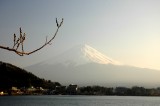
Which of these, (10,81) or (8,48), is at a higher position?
(10,81)

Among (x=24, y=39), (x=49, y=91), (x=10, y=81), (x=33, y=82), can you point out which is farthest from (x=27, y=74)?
(x=24, y=39)

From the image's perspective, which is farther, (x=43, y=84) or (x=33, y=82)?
(x=43, y=84)

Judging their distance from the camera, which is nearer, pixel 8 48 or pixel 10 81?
pixel 8 48

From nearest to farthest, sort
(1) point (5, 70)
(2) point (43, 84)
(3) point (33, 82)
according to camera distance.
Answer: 1. (1) point (5, 70)
2. (3) point (33, 82)
3. (2) point (43, 84)

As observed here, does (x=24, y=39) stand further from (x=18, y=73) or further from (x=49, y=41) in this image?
(x=18, y=73)

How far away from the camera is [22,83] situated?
137000 millimetres

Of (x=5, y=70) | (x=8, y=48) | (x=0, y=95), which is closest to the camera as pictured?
(x=8, y=48)

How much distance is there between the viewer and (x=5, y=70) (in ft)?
413

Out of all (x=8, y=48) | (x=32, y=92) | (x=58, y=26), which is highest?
(x=32, y=92)

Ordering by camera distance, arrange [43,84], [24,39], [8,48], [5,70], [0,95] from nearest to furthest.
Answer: [8,48] < [24,39] < [5,70] < [0,95] < [43,84]

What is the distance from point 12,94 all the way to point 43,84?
17.8 m

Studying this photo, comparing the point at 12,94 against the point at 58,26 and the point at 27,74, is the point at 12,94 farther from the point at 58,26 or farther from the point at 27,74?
the point at 58,26

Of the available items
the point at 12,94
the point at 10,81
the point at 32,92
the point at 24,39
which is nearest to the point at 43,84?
the point at 32,92

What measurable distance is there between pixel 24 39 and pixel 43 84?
155 meters
